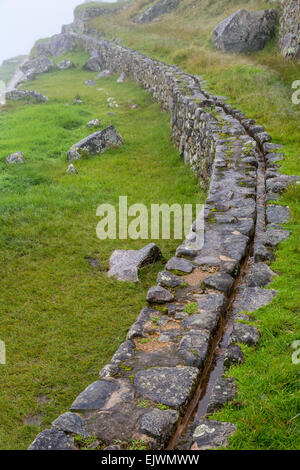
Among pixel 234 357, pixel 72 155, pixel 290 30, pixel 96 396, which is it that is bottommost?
pixel 72 155

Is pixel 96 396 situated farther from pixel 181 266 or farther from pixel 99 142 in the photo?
pixel 99 142

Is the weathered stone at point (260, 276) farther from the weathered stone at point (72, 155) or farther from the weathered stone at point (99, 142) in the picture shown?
the weathered stone at point (99, 142)

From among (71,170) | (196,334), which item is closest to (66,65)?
(71,170)

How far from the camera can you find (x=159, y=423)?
12.1 ft

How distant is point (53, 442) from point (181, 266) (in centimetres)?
322

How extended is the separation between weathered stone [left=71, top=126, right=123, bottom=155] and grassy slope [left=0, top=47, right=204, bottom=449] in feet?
1.44

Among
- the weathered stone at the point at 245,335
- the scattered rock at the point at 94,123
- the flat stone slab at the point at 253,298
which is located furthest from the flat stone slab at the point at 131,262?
the scattered rock at the point at 94,123

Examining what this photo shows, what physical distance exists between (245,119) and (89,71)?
86.8 feet

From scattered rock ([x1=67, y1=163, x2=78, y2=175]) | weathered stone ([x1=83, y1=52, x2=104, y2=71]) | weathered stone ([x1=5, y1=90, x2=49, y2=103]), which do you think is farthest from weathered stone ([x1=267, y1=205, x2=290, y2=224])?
weathered stone ([x1=83, y1=52, x2=104, y2=71])

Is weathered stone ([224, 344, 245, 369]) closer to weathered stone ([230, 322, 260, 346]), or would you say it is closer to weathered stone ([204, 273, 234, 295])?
weathered stone ([230, 322, 260, 346])

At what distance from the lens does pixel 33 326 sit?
7.00 m

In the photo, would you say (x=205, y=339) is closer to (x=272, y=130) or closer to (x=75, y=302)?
(x=75, y=302)

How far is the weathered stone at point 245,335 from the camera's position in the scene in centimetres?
445

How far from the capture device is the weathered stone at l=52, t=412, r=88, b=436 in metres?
3.69
